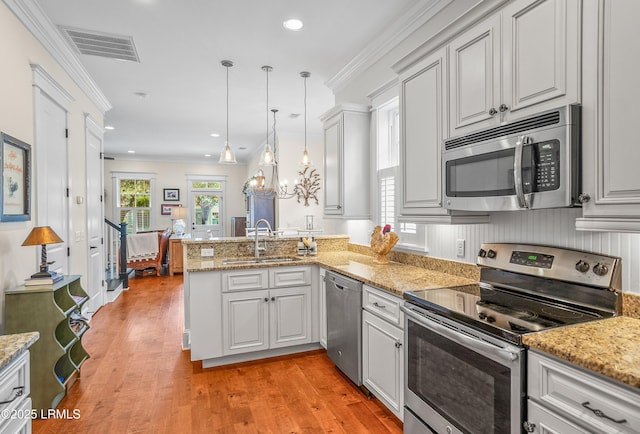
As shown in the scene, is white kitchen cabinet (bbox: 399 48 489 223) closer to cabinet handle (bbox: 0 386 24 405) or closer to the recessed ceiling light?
the recessed ceiling light

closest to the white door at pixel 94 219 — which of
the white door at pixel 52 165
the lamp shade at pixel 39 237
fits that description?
the white door at pixel 52 165

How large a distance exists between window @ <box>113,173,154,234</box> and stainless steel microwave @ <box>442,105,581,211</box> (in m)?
9.42

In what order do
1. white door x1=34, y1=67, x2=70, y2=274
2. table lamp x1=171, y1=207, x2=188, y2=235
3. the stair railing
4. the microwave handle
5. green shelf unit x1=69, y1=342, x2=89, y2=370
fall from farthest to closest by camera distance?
table lamp x1=171, y1=207, x2=188, y2=235 < the stair railing < white door x1=34, y1=67, x2=70, y2=274 < green shelf unit x1=69, y1=342, x2=89, y2=370 < the microwave handle

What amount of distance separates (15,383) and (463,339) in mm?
1826

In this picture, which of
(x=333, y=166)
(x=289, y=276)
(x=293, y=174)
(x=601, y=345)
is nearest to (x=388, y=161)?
(x=333, y=166)

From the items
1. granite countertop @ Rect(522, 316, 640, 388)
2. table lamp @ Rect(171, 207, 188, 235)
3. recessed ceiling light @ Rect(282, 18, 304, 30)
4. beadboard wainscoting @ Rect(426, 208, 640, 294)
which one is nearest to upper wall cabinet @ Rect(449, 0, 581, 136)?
beadboard wainscoting @ Rect(426, 208, 640, 294)

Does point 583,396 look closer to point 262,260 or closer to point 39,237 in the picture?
point 262,260

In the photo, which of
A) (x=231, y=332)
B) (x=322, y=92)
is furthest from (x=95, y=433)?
(x=322, y=92)

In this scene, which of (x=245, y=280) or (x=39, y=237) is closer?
(x=39, y=237)

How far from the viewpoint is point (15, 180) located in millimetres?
2564

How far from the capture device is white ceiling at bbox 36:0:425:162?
107 inches

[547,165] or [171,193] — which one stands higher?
[171,193]

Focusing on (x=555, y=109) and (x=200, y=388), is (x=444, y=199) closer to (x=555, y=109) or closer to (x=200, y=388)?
(x=555, y=109)

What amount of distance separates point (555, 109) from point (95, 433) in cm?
301
